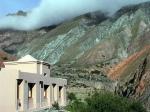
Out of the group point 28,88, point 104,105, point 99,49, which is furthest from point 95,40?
point 28,88

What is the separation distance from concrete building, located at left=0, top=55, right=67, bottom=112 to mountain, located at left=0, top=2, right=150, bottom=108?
26.3 m

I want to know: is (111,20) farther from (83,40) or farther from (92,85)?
(92,85)

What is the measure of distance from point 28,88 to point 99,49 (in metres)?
77.0

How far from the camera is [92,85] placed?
80.2m

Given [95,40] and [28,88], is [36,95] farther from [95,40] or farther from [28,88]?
[95,40]

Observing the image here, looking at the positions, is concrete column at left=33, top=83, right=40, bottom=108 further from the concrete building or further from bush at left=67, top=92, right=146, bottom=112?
bush at left=67, top=92, right=146, bottom=112

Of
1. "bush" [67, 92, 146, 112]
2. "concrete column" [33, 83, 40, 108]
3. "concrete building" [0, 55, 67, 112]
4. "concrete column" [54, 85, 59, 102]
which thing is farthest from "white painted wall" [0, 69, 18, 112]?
"concrete column" [54, 85, 59, 102]

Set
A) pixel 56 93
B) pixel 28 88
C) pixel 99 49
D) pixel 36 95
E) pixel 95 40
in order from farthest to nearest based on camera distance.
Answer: pixel 95 40 < pixel 99 49 < pixel 56 93 < pixel 36 95 < pixel 28 88

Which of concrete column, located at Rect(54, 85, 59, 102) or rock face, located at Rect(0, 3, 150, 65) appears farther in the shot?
rock face, located at Rect(0, 3, 150, 65)

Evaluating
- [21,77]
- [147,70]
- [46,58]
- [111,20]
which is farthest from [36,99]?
[111,20]

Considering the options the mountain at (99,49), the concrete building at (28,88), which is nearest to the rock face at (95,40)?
the mountain at (99,49)

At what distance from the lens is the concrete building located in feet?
107

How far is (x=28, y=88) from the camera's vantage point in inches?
1395

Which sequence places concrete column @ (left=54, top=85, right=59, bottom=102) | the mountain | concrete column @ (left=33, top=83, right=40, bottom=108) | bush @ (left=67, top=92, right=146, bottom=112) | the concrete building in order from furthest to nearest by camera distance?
1. the mountain
2. concrete column @ (left=54, top=85, right=59, bottom=102)
3. concrete column @ (left=33, top=83, right=40, bottom=108)
4. bush @ (left=67, top=92, right=146, bottom=112)
5. the concrete building
